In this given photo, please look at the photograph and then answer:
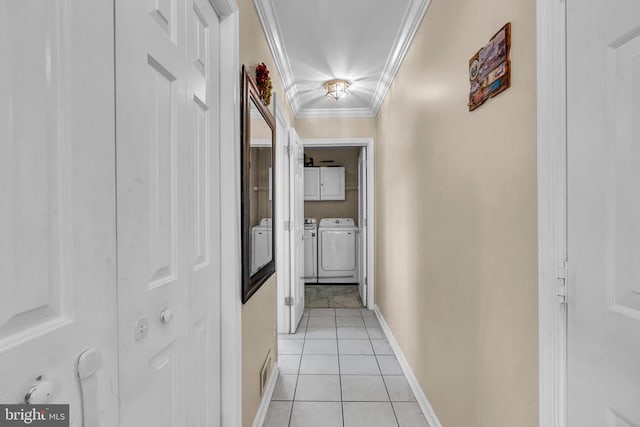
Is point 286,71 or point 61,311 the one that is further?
point 286,71

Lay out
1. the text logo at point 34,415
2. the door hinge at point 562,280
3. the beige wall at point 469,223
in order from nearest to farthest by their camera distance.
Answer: the text logo at point 34,415
the door hinge at point 562,280
the beige wall at point 469,223

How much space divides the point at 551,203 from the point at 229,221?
1106 mm

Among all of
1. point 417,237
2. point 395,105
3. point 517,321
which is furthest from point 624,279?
point 395,105

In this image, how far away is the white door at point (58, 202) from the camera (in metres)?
0.43

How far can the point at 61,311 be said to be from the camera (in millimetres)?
502

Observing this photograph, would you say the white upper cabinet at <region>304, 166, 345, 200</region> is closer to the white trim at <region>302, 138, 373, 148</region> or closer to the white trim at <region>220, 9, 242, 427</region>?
the white trim at <region>302, 138, 373, 148</region>

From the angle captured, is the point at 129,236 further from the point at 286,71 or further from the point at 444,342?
the point at 286,71

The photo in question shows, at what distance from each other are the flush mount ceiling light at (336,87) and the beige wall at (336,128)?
0.65 metres

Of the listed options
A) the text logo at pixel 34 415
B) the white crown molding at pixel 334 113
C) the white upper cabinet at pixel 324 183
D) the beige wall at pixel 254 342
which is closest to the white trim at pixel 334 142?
the white crown molding at pixel 334 113

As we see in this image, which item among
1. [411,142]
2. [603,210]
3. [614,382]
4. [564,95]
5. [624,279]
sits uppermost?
[411,142]

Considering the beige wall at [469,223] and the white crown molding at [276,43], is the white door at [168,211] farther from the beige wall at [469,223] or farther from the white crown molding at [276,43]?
the beige wall at [469,223]

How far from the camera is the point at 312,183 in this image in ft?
17.4

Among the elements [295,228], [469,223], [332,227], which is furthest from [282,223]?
[332,227]

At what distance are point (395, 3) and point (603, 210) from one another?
1.77m
